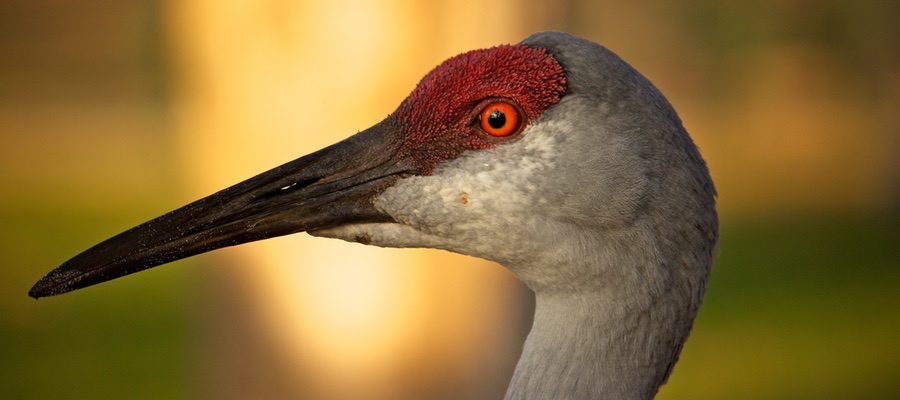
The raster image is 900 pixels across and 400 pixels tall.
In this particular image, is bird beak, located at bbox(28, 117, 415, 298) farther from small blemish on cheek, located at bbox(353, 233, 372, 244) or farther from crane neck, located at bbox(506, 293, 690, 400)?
crane neck, located at bbox(506, 293, 690, 400)

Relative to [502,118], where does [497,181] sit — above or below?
below

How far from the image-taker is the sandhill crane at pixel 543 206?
9.82ft

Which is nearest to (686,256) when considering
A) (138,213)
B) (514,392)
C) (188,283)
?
(514,392)

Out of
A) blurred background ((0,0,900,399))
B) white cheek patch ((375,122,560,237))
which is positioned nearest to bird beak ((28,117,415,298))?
white cheek patch ((375,122,560,237))

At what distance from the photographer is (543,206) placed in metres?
2.99

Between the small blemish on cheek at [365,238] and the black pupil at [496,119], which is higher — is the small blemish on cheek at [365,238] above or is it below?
below

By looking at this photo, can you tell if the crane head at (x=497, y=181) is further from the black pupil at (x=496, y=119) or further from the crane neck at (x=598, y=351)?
the crane neck at (x=598, y=351)

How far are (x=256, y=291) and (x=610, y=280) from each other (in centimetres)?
372

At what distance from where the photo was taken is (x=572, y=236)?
3008 mm

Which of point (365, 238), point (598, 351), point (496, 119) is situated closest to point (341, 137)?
point (365, 238)

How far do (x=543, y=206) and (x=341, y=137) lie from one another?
3.19 m

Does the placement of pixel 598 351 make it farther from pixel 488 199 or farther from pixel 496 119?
pixel 496 119

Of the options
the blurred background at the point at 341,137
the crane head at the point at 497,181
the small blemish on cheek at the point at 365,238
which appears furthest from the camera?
the blurred background at the point at 341,137

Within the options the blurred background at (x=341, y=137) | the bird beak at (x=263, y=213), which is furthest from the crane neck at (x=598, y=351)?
the blurred background at (x=341, y=137)
